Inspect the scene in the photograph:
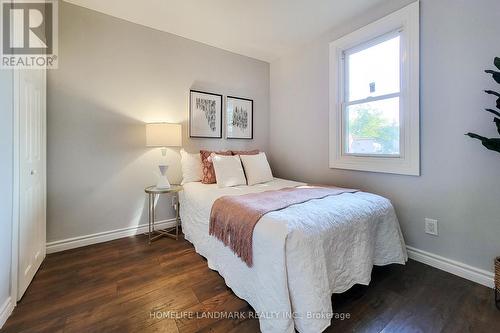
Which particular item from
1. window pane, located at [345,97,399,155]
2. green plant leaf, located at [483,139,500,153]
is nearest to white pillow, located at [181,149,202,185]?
window pane, located at [345,97,399,155]

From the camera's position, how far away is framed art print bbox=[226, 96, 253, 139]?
3297 mm

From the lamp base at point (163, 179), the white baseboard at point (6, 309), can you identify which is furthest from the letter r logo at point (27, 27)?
the white baseboard at point (6, 309)

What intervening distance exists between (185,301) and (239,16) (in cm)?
276

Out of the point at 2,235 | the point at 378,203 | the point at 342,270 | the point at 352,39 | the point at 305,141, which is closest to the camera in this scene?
the point at 2,235

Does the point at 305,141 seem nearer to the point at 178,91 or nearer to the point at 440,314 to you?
the point at 178,91

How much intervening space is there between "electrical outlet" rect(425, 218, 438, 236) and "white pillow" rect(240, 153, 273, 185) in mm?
1635

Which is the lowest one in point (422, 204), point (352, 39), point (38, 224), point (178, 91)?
point (38, 224)

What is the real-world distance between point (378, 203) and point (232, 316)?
1.38m

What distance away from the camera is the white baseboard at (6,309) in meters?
1.29

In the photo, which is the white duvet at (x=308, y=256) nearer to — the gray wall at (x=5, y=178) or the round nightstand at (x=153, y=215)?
the round nightstand at (x=153, y=215)

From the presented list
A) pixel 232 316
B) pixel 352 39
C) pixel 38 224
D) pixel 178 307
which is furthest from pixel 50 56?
pixel 352 39

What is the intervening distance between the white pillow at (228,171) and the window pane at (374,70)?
5.06ft

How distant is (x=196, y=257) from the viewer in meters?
2.15

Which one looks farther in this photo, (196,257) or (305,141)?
(305,141)
